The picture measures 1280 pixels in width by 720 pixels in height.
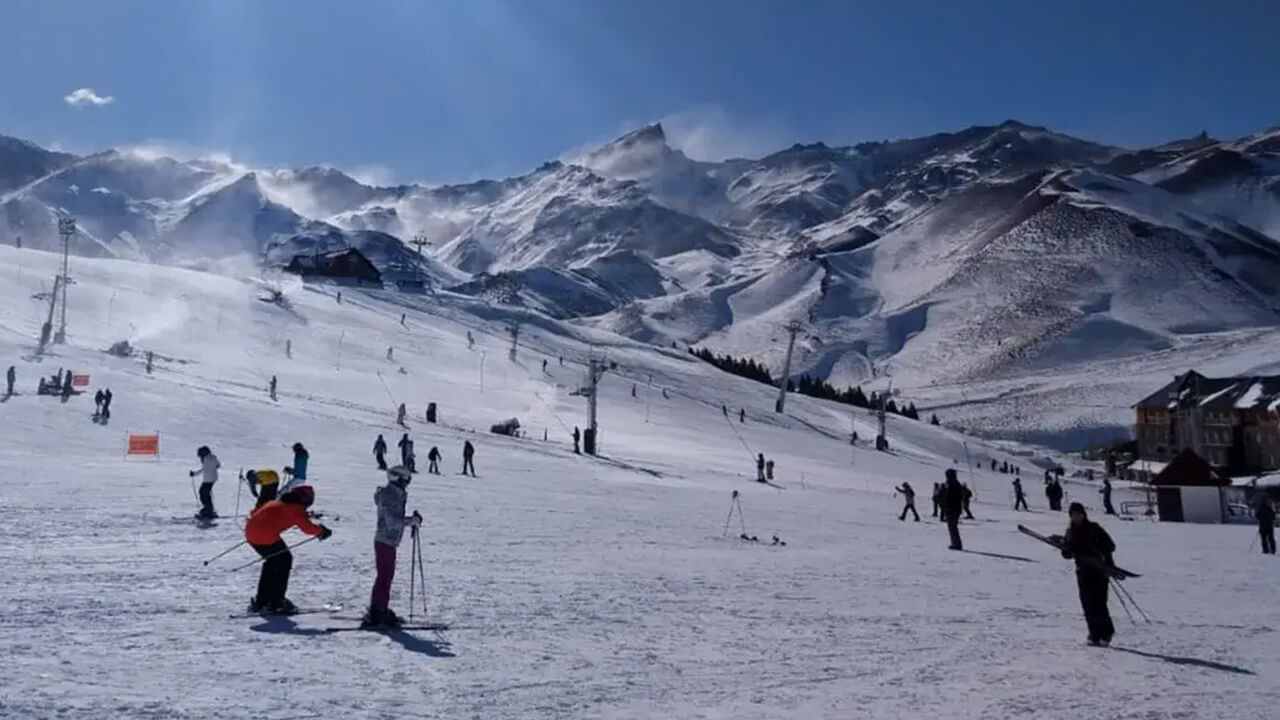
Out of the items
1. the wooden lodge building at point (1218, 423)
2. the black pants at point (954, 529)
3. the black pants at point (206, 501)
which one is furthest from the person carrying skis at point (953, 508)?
the wooden lodge building at point (1218, 423)

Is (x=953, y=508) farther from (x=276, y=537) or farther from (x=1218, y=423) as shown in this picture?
(x=1218, y=423)

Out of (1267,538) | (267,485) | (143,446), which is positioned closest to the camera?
(267,485)

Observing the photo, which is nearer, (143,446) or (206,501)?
(206,501)

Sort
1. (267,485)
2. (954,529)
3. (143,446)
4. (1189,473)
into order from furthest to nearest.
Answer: (1189,473), (143,446), (954,529), (267,485)

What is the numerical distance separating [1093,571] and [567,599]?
532 cm

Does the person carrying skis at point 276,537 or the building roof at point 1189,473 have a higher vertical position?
the building roof at point 1189,473

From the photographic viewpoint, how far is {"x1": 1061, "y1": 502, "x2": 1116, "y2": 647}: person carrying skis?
10555mm

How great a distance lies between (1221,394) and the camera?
9638cm

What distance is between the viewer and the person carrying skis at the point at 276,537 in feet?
33.0

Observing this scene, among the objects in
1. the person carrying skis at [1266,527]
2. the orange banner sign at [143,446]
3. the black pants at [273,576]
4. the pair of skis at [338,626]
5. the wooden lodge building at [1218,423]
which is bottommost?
the pair of skis at [338,626]

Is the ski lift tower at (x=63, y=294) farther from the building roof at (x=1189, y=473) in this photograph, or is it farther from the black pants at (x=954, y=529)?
the building roof at (x=1189, y=473)

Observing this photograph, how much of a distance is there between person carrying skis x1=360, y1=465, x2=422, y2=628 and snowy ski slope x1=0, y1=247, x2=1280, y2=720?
0.95ft

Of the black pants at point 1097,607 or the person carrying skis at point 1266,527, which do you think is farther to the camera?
the person carrying skis at point 1266,527

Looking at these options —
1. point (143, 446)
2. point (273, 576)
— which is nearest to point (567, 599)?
point (273, 576)
